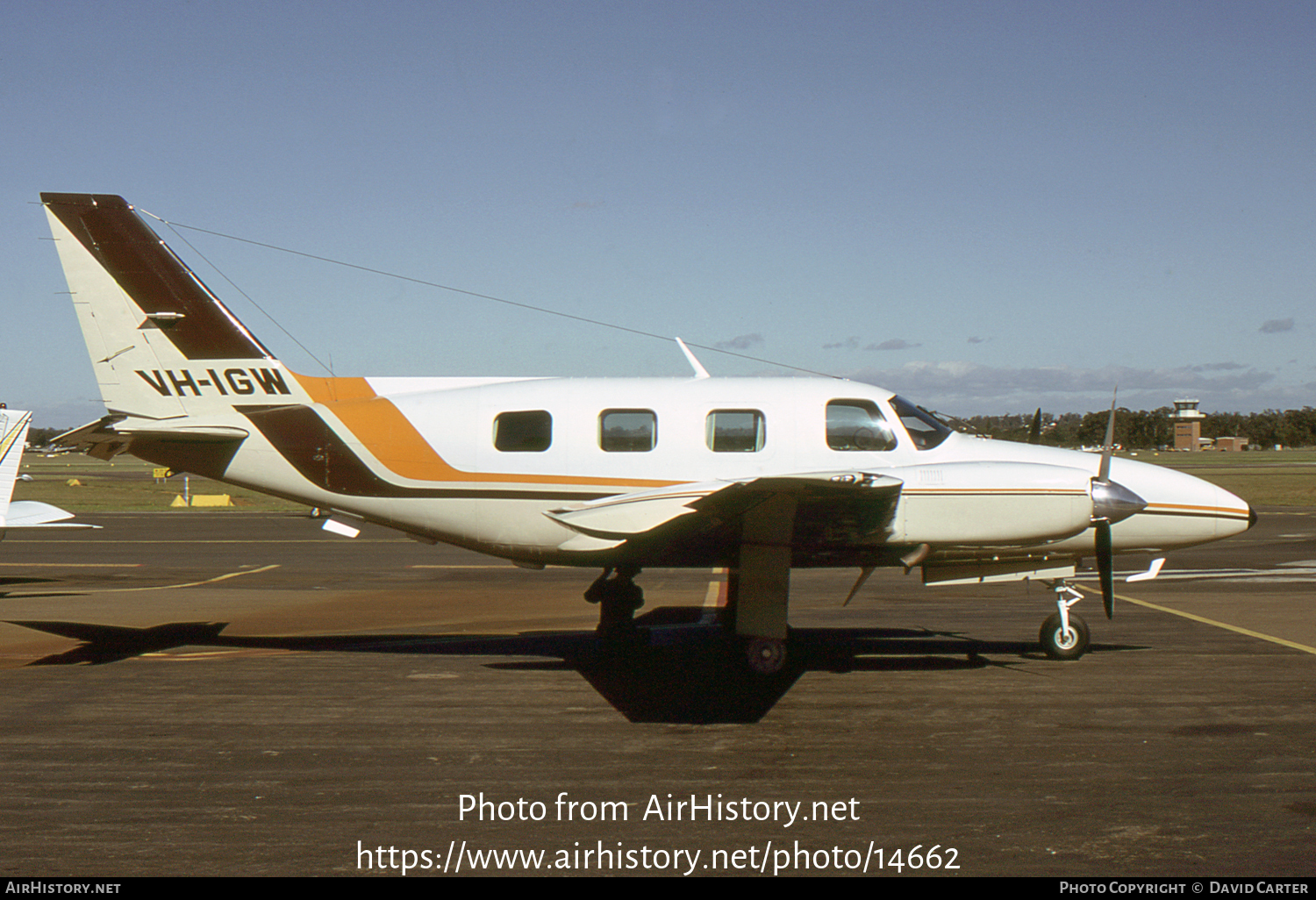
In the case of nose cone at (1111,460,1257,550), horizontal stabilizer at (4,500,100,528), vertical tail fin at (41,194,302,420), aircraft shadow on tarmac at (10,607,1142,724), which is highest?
vertical tail fin at (41,194,302,420)

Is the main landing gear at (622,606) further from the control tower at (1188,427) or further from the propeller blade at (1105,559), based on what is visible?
the control tower at (1188,427)

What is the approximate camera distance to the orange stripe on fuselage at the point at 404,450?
33.3 feet

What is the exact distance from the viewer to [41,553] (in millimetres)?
23156

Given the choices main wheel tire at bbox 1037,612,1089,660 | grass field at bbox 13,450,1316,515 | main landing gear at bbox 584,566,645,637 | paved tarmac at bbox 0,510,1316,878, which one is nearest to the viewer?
paved tarmac at bbox 0,510,1316,878

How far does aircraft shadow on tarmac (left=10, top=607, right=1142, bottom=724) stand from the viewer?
29.9ft

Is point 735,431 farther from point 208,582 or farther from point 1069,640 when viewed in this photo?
point 208,582

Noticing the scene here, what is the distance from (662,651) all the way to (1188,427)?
15559 centimetres

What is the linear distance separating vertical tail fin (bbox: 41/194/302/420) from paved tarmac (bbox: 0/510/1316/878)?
313 centimetres

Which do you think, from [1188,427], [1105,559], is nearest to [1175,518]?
[1105,559]

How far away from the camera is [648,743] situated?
7613 mm

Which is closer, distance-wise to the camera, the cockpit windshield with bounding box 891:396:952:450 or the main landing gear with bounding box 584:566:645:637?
the cockpit windshield with bounding box 891:396:952:450

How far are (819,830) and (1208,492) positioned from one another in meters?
7.00

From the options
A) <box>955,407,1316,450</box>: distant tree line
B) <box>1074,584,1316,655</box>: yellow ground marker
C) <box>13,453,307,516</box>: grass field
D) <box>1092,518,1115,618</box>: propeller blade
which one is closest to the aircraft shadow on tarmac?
<box>1092,518,1115,618</box>: propeller blade

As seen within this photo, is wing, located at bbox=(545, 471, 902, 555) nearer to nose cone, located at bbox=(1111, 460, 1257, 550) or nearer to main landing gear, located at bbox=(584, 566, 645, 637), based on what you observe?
main landing gear, located at bbox=(584, 566, 645, 637)
